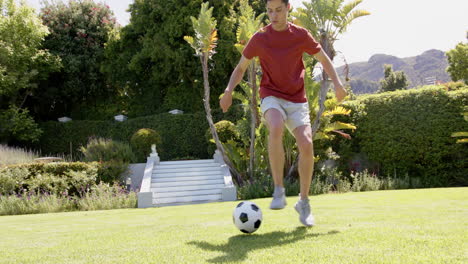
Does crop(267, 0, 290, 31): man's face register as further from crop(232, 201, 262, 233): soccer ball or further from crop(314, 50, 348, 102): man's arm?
crop(232, 201, 262, 233): soccer ball

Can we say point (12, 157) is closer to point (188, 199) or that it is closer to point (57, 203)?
point (57, 203)

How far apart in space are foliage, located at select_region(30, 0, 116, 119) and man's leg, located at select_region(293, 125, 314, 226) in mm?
20138

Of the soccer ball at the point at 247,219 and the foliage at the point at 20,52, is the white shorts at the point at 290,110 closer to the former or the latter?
the soccer ball at the point at 247,219

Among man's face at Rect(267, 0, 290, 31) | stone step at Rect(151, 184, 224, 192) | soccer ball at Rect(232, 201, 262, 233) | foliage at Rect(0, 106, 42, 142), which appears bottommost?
stone step at Rect(151, 184, 224, 192)

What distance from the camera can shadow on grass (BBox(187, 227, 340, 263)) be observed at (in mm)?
2820

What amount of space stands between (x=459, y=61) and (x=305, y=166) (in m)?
29.8

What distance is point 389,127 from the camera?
1412 cm

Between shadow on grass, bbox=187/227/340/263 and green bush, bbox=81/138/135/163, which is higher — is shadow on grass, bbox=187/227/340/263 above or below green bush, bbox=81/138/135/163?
below

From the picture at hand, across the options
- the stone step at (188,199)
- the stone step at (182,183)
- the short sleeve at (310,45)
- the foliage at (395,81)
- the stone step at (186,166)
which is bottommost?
the stone step at (188,199)

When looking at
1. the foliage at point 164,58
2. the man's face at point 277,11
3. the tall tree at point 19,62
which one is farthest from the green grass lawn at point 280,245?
the tall tree at point 19,62

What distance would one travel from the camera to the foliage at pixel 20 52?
19.6 metres

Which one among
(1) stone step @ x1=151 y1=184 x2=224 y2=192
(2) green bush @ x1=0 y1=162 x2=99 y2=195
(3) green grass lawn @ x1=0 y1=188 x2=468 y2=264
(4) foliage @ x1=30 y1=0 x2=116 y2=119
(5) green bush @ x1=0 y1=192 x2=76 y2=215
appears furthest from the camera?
(4) foliage @ x1=30 y1=0 x2=116 y2=119

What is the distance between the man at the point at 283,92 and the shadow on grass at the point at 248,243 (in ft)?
1.39

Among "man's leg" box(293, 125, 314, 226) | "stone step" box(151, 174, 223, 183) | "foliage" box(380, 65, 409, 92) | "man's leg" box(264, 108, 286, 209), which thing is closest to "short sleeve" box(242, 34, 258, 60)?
"man's leg" box(264, 108, 286, 209)
